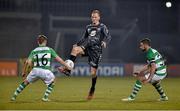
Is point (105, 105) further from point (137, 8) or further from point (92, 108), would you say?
point (137, 8)

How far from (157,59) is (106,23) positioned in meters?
22.5

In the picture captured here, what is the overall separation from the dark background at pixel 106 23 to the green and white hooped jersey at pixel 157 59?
789 inches

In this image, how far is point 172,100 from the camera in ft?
49.4

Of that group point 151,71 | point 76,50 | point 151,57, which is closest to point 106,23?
point 76,50

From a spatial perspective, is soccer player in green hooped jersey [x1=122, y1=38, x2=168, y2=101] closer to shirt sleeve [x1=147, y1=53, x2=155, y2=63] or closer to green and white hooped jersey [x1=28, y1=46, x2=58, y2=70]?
shirt sleeve [x1=147, y1=53, x2=155, y2=63]

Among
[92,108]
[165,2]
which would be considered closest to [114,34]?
[165,2]

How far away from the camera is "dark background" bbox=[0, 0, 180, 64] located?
35438 mm

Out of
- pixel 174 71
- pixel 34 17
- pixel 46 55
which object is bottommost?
pixel 174 71

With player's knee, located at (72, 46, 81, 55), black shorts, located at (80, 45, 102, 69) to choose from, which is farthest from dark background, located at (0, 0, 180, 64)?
player's knee, located at (72, 46, 81, 55)

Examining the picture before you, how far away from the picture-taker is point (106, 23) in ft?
122

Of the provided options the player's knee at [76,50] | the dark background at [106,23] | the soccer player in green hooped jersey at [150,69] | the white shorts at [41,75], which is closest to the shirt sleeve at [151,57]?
the soccer player in green hooped jersey at [150,69]

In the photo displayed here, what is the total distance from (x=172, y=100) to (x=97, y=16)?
288 centimetres

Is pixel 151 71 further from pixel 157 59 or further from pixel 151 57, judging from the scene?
pixel 157 59

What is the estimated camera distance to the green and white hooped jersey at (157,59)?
47.6ft
